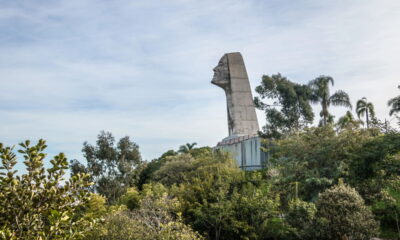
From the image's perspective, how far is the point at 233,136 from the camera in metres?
39.0

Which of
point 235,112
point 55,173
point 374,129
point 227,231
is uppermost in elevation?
point 235,112

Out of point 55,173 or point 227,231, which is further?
point 227,231

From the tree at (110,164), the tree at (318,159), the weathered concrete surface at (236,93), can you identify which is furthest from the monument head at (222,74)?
the tree at (318,159)

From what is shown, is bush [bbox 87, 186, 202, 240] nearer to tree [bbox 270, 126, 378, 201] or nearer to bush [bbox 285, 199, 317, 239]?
bush [bbox 285, 199, 317, 239]

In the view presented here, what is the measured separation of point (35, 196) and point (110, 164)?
73.2 ft

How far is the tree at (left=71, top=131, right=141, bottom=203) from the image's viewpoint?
85.6 ft

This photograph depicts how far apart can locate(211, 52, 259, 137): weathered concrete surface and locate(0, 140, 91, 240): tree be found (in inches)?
1353

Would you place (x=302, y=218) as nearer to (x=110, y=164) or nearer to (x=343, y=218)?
(x=343, y=218)

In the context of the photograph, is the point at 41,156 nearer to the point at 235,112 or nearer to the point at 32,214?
the point at 32,214

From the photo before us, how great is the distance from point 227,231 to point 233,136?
22537 mm

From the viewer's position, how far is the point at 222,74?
41.0m

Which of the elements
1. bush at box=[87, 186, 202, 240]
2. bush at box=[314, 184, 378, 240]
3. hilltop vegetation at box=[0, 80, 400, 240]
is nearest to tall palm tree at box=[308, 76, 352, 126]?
hilltop vegetation at box=[0, 80, 400, 240]

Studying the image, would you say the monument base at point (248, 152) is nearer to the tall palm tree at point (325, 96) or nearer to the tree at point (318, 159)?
the tall palm tree at point (325, 96)

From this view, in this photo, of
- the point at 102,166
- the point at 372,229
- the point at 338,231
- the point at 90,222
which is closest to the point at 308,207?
the point at 338,231
